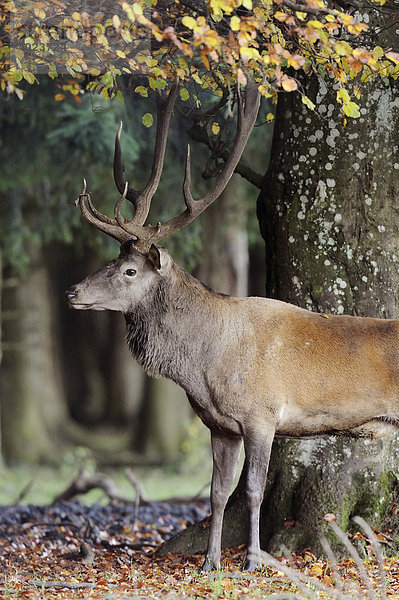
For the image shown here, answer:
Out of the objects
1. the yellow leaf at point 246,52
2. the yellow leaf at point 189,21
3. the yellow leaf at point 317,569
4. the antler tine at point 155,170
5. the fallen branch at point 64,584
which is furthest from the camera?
the antler tine at point 155,170

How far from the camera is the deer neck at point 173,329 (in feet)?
20.5

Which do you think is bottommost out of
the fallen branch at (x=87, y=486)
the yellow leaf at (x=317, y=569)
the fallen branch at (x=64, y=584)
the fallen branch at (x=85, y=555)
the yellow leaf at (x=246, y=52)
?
the fallen branch at (x=87, y=486)

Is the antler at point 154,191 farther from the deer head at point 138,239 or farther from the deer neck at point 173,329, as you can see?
the deer neck at point 173,329

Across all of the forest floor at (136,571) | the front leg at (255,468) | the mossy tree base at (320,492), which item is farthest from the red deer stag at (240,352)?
the mossy tree base at (320,492)

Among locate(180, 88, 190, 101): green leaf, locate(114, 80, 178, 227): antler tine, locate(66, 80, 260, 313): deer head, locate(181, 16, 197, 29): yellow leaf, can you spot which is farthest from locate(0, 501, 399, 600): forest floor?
locate(180, 88, 190, 101): green leaf

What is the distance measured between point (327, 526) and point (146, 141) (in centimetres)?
705

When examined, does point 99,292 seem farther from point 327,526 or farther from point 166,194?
point 166,194

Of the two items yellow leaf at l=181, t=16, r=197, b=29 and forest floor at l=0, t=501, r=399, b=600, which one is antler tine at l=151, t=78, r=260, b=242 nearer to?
yellow leaf at l=181, t=16, r=197, b=29

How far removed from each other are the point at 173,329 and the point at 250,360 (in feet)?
1.99

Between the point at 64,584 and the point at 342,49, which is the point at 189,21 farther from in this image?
the point at 64,584

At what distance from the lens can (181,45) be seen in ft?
17.8

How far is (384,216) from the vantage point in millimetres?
7168

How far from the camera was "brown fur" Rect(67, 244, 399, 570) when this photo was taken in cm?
607

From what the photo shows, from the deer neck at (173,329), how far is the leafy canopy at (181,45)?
61.1 inches
